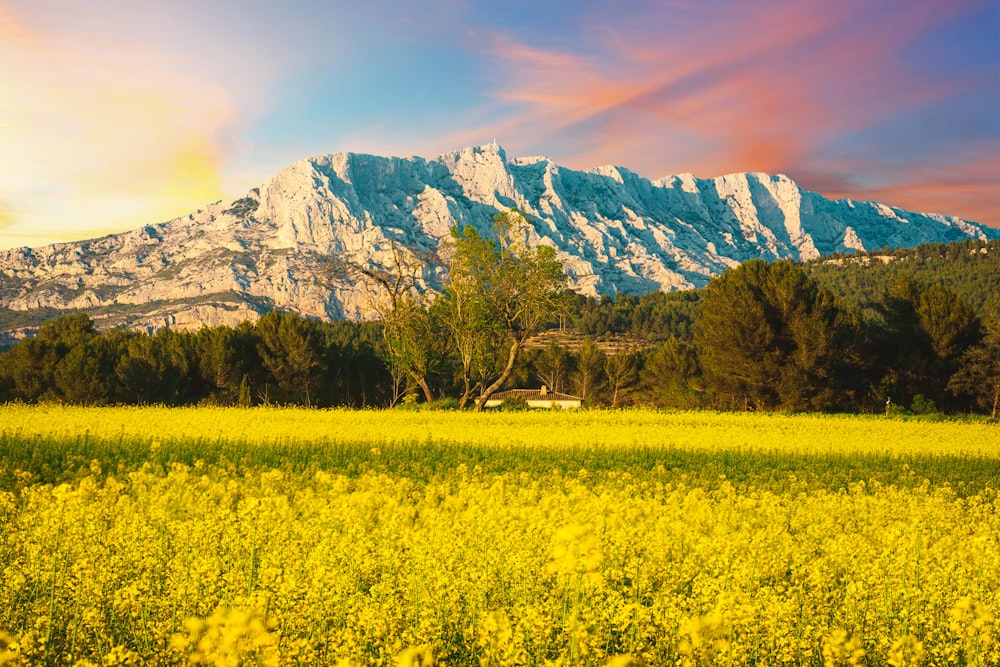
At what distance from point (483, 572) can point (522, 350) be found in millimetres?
62868

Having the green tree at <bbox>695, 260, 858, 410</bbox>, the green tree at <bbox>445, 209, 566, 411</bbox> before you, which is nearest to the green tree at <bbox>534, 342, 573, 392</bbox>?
the green tree at <bbox>695, 260, 858, 410</bbox>

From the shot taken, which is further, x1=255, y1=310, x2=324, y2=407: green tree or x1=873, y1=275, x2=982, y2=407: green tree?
x1=255, y1=310, x2=324, y2=407: green tree

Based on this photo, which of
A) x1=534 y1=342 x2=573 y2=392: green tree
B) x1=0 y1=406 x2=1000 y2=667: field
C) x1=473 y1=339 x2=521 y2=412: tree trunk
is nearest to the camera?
x1=0 y1=406 x2=1000 y2=667: field

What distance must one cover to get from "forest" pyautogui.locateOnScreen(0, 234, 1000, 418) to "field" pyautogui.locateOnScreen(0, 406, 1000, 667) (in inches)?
1157

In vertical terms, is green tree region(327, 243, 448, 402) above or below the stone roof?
above

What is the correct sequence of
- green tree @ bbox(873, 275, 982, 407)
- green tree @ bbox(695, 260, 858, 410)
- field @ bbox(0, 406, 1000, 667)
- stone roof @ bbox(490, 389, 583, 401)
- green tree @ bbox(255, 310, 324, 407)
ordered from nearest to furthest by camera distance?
field @ bbox(0, 406, 1000, 667) → green tree @ bbox(695, 260, 858, 410) → green tree @ bbox(873, 275, 982, 407) → green tree @ bbox(255, 310, 324, 407) → stone roof @ bbox(490, 389, 583, 401)

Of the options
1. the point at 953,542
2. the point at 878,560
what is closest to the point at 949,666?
the point at 878,560

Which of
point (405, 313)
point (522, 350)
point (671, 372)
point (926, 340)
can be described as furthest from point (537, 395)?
point (405, 313)

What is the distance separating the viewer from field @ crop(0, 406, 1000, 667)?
564 centimetres

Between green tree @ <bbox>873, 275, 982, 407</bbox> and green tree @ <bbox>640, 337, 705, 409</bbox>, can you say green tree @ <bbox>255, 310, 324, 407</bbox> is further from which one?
green tree @ <bbox>873, 275, 982, 407</bbox>

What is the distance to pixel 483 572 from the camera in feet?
23.1

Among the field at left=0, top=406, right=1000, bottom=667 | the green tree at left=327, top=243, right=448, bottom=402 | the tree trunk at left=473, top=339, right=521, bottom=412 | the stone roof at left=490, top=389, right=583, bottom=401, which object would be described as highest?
the green tree at left=327, top=243, right=448, bottom=402

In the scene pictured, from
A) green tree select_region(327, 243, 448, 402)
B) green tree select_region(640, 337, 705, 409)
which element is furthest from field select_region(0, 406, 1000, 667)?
green tree select_region(640, 337, 705, 409)

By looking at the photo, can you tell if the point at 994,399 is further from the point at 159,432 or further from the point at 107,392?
the point at 107,392
